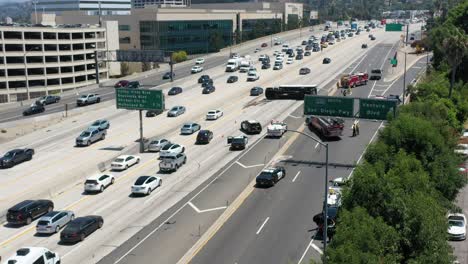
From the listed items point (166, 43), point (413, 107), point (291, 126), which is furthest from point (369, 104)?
point (166, 43)

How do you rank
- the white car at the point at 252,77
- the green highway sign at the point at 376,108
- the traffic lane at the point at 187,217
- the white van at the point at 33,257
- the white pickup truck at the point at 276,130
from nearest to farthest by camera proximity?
1. the white van at the point at 33,257
2. the traffic lane at the point at 187,217
3. the green highway sign at the point at 376,108
4. the white pickup truck at the point at 276,130
5. the white car at the point at 252,77

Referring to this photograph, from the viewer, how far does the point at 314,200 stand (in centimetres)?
4575

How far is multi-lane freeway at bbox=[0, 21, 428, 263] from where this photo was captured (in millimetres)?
37219

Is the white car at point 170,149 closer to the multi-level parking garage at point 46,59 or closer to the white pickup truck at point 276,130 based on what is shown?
the white pickup truck at point 276,130

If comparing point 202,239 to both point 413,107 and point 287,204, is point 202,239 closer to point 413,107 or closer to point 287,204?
point 287,204

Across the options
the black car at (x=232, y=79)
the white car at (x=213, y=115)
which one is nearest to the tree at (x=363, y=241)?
the white car at (x=213, y=115)

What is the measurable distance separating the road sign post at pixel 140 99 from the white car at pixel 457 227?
1446 inches

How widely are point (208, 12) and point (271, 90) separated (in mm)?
108537

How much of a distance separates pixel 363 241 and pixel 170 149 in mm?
38080

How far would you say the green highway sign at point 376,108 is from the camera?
2307 inches

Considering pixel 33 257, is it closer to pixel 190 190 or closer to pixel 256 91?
pixel 190 190

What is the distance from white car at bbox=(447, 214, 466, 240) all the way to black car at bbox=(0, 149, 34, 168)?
4553 centimetres

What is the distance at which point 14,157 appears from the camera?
61.4 m

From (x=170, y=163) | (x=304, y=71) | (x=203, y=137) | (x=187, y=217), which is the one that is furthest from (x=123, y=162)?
(x=304, y=71)
